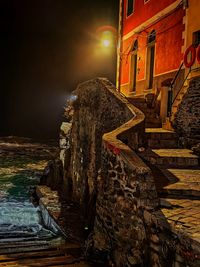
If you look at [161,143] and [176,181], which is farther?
[161,143]

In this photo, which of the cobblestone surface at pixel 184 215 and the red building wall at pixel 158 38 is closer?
the cobblestone surface at pixel 184 215

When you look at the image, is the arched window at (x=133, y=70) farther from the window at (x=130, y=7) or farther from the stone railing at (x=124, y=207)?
the stone railing at (x=124, y=207)

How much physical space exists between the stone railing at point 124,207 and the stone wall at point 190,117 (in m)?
3.45

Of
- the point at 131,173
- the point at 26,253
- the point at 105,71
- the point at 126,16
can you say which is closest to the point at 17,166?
the point at 126,16

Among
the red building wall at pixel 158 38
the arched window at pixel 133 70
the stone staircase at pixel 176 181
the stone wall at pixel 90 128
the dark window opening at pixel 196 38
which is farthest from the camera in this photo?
A: the arched window at pixel 133 70

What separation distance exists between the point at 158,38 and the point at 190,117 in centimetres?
614

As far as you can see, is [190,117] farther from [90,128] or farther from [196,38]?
[90,128]

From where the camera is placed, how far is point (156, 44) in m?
15.4

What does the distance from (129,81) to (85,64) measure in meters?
25.7

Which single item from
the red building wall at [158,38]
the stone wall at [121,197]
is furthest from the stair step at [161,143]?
the red building wall at [158,38]

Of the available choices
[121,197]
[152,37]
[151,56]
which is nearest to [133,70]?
[151,56]

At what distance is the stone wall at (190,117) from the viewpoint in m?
10.2

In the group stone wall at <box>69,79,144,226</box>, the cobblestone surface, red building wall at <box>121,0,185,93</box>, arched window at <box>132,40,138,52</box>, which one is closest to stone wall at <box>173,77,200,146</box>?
stone wall at <box>69,79,144,226</box>

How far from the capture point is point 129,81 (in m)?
18.8
